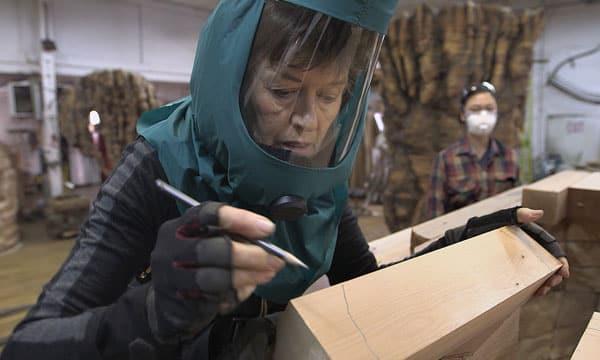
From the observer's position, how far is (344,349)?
1.74 feet

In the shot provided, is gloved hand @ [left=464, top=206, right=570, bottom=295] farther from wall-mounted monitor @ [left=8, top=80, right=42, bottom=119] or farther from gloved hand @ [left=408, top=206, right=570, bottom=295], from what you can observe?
wall-mounted monitor @ [left=8, top=80, right=42, bottom=119]

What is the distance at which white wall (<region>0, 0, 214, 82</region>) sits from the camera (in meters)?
5.41

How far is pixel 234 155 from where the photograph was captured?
0.72 meters

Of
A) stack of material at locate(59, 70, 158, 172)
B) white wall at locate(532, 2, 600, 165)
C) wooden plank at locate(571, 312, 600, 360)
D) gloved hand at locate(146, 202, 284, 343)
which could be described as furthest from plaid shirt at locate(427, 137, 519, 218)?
white wall at locate(532, 2, 600, 165)

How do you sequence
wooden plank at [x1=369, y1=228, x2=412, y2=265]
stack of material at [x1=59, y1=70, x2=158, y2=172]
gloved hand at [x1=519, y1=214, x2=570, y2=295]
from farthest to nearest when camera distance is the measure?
stack of material at [x1=59, y1=70, x2=158, y2=172] < wooden plank at [x1=369, y1=228, x2=412, y2=265] < gloved hand at [x1=519, y1=214, x2=570, y2=295]

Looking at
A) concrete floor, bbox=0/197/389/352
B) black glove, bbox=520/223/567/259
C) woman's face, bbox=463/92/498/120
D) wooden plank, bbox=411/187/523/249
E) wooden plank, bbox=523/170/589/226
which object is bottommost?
concrete floor, bbox=0/197/389/352

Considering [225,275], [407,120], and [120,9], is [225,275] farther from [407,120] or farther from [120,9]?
[120,9]

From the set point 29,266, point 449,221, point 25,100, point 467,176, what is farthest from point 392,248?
point 25,100

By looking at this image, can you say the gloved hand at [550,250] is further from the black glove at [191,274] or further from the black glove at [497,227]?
the black glove at [191,274]

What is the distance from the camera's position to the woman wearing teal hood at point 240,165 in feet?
2.13

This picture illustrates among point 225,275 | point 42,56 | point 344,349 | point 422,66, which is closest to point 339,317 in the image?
point 344,349

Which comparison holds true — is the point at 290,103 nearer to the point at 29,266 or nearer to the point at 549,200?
the point at 549,200

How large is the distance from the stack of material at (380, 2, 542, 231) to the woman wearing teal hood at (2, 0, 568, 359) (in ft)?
9.81

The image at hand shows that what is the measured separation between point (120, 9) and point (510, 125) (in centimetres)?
523
